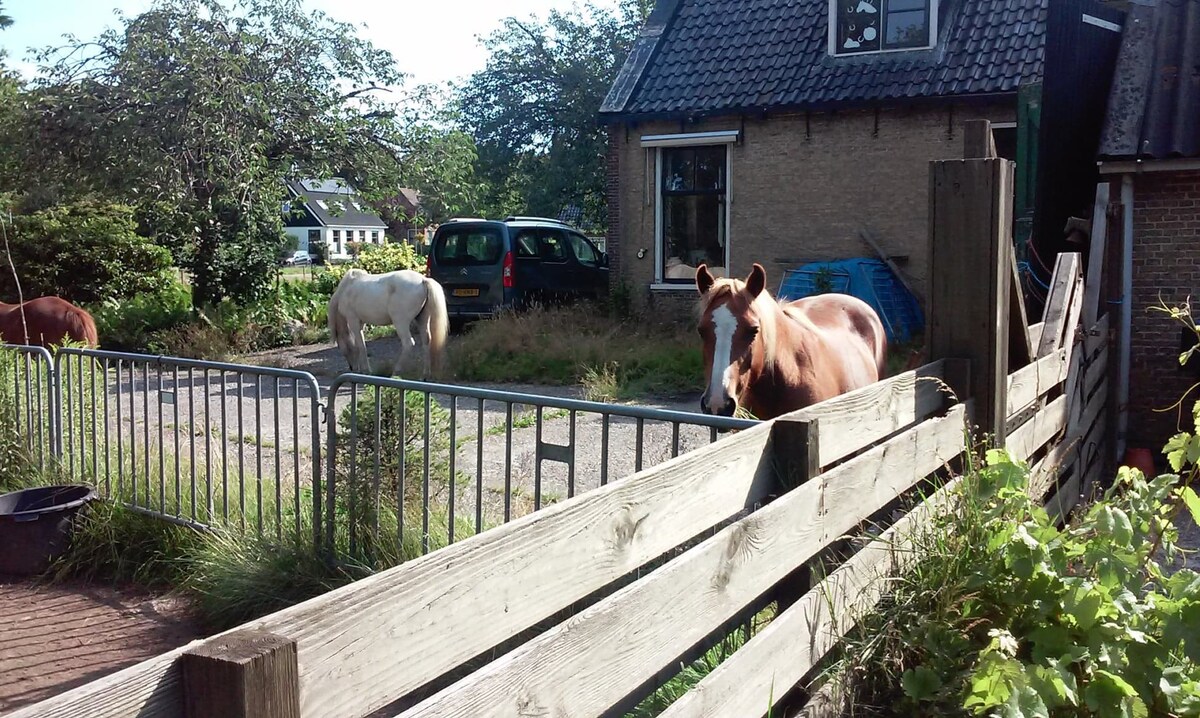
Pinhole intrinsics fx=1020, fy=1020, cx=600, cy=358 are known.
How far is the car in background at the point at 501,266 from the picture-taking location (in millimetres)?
16031

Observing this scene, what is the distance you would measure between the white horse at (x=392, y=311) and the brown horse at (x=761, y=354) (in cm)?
779

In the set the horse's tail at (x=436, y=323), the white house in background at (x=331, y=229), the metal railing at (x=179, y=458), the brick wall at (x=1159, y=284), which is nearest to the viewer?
the metal railing at (x=179, y=458)

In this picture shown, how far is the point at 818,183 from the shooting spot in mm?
15148

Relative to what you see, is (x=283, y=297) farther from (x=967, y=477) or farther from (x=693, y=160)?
(x=967, y=477)

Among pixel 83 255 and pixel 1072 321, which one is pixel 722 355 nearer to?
pixel 1072 321

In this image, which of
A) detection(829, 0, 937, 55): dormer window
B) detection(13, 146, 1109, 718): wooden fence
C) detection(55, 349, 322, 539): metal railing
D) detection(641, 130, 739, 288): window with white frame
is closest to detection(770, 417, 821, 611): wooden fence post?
detection(13, 146, 1109, 718): wooden fence

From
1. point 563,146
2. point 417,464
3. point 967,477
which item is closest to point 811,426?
point 967,477

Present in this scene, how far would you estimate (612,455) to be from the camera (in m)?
8.84

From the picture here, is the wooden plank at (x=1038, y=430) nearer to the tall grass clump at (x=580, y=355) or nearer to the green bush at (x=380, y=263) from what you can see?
the tall grass clump at (x=580, y=355)

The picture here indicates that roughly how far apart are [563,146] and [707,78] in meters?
20.4

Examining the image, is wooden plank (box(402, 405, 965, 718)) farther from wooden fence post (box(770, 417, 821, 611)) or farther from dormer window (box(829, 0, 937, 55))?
dormer window (box(829, 0, 937, 55))

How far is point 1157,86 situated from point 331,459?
27.2ft

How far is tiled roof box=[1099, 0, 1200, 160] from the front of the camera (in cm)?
866

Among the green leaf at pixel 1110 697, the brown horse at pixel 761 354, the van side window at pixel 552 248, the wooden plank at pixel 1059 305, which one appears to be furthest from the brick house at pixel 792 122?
the green leaf at pixel 1110 697
